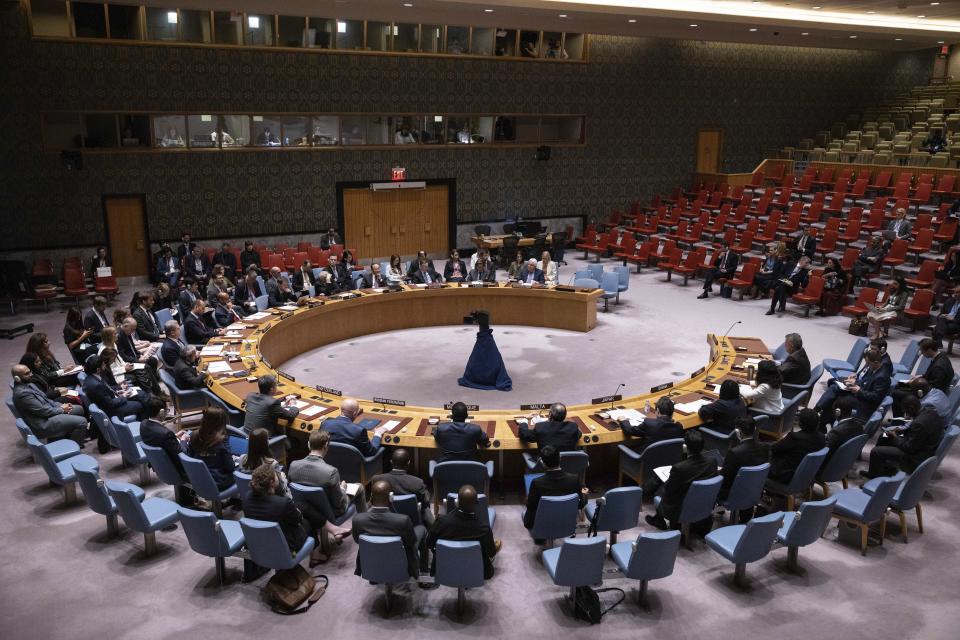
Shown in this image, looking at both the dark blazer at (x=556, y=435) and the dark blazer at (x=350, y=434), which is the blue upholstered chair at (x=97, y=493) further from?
the dark blazer at (x=556, y=435)

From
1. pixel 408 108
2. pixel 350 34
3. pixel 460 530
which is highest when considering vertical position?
pixel 350 34

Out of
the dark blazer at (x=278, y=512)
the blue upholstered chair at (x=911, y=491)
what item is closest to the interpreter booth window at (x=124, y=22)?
the dark blazer at (x=278, y=512)

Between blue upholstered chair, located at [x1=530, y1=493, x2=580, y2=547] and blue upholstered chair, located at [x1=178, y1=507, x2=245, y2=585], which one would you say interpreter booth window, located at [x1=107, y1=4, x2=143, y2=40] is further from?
blue upholstered chair, located at [x1=530, y1=493, x2=580, y2=547]

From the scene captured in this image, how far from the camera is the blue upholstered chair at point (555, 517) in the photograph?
6.03 m

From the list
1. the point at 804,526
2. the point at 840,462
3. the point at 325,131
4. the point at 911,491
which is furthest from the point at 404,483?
the point at 325,131

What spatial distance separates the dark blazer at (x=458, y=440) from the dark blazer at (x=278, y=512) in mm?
1652

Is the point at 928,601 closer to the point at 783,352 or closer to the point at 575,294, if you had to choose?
the point at 783,352

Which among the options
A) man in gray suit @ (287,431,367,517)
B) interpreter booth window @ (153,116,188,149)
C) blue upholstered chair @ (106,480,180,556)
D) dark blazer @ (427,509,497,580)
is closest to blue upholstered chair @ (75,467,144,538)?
blue upholstered chair @ (106,480,180,556)

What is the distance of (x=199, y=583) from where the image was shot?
20.0 ft

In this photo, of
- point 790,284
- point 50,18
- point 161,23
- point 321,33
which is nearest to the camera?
point 790,284

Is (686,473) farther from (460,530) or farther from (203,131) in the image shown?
(203,131)

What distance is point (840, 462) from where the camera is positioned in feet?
23.9

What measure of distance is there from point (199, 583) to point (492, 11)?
1365 centimetres

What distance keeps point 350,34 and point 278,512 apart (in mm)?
15390
